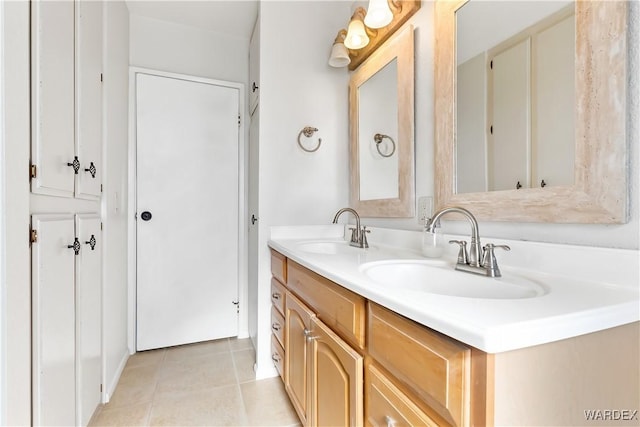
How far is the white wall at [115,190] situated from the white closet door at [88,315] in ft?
0.27

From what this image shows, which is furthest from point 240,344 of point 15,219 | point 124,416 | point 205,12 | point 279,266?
point 205,12

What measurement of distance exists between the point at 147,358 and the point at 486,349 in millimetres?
2215

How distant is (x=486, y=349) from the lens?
0.40m

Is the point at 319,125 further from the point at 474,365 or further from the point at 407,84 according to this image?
the point at 474,365

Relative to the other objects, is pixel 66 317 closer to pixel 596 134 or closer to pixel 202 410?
pixel 202 410

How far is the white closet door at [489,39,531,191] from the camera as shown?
0.87 meters

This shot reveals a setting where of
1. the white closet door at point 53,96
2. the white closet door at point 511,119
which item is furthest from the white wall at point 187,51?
the white closet door at point 511,119

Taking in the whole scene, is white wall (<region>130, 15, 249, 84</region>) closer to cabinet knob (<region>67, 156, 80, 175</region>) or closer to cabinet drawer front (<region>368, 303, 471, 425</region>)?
cabinet knob (<region>67, 156, 80, 175</region>)

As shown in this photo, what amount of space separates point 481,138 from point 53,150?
147cm

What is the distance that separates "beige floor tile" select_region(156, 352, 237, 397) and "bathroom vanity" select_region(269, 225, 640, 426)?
1074 millimetres

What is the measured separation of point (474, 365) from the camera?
0.45m

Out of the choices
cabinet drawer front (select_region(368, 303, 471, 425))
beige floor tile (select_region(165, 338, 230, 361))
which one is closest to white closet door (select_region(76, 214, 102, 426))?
beige floor tile (select_region(165, 338, 230, 361))

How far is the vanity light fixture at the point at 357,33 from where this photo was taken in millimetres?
1534

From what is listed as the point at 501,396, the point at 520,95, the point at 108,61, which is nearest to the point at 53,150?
the point at 108,61
